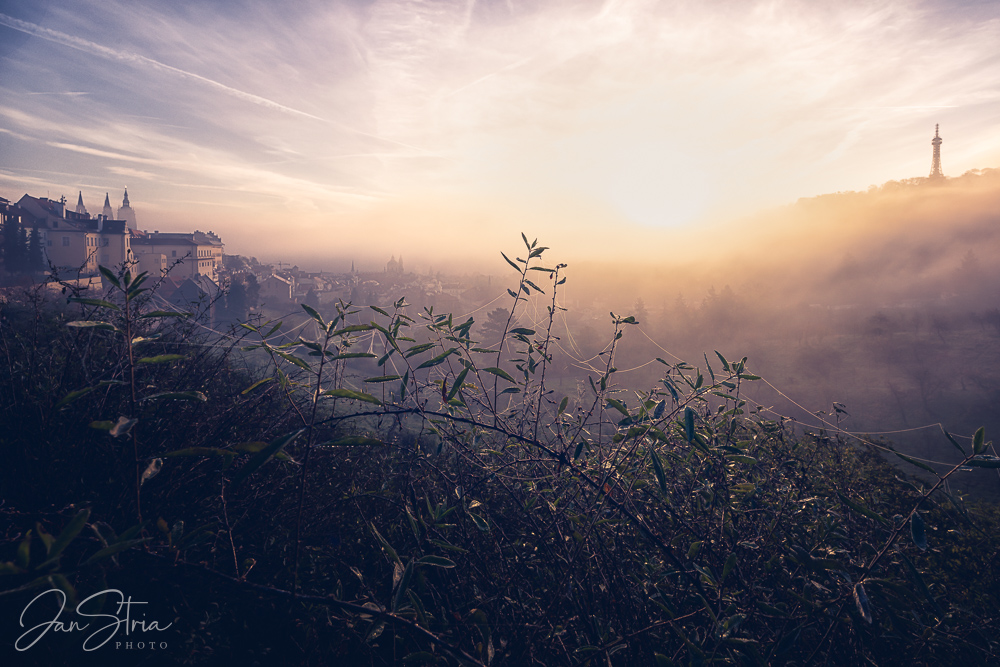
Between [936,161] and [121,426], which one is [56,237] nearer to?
[121,426]

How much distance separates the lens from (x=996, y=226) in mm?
49344

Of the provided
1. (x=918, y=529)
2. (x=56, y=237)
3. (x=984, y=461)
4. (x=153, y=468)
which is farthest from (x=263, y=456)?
(x=56, y=237)

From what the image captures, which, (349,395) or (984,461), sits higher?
(349,395)

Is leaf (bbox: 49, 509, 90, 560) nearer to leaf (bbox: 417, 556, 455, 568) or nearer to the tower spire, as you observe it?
leaf (bbox: 417, 556, 455, 568)

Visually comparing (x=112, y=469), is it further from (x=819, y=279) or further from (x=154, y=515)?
(x=819, y=279)

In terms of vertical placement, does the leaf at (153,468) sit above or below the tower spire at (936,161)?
below

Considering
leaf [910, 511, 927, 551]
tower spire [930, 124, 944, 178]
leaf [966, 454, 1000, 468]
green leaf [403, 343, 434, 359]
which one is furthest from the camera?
tower spire [930, 124, 944, 178]

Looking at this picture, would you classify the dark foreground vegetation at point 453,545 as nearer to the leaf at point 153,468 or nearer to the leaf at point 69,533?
the leaf at point 153,468

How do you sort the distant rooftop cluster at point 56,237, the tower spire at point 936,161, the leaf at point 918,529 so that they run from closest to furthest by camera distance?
the leaf at point 918,529, the distant rooftop cluster at point 56,237, the tower spire at point 936,161

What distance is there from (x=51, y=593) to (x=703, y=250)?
63.6 m

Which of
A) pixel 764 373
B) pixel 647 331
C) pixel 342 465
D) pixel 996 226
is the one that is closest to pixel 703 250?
pixel 647 331

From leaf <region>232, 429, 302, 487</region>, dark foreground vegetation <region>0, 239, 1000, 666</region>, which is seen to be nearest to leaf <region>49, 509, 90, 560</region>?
dark foreground vegetation <region>0, 239, 1000, 666</region>

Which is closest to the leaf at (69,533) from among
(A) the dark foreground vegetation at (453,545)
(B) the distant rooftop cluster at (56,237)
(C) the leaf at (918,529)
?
(A) the dark foreground vegetation at (453,545)

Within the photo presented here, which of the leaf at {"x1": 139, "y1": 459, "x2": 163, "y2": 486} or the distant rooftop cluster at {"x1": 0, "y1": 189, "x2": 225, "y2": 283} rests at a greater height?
the distant rooftop cluster at {"x1": 0, "y1": 189, "x2": 225, "y2": 283}
